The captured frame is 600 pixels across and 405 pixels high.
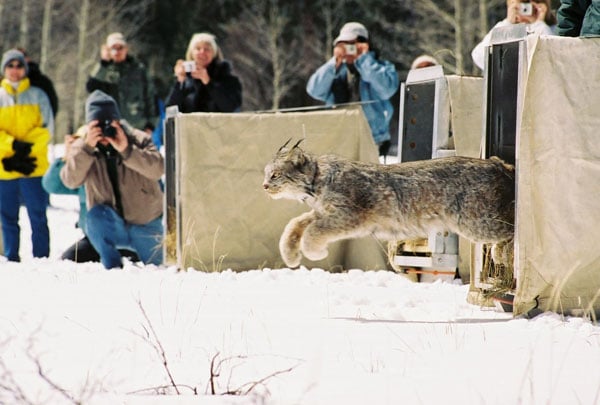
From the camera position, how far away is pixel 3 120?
356 inches

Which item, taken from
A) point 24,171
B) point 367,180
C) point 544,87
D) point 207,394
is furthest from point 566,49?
point 24,171

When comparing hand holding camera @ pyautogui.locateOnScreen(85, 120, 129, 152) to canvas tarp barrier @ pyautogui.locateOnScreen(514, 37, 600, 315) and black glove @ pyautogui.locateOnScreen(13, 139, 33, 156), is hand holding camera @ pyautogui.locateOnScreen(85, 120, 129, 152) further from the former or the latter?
canvas tarp barrier @ pyautogui.locateOnScreen(514, 37, 600, 315)

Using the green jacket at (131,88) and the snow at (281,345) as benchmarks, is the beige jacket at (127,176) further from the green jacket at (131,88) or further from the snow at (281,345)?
the green jacket at (131,88)

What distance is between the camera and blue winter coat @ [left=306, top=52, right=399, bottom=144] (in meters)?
7.94

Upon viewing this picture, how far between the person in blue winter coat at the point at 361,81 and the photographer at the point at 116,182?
1760mm

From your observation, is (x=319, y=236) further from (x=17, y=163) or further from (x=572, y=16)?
(x=17, y=163)

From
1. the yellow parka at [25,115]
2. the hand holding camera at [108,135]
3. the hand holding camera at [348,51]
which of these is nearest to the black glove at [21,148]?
the yellow parka at [25,115]

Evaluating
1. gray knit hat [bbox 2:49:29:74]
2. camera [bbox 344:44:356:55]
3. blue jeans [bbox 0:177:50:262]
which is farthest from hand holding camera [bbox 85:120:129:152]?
camera [bbox 344:44:356:55]

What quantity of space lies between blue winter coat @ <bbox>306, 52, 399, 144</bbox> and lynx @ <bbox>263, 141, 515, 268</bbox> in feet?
9.68

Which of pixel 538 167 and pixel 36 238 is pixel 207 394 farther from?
pixel 36 238

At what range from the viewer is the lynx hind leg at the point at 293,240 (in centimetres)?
496

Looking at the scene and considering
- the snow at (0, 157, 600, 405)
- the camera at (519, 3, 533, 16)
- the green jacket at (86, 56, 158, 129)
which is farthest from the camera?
the green jacket at (86, 56, 158, 129)

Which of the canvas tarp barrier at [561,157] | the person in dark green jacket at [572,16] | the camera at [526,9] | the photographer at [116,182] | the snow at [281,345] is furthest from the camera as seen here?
the photographer at [116,182]

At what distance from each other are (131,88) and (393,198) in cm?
643
